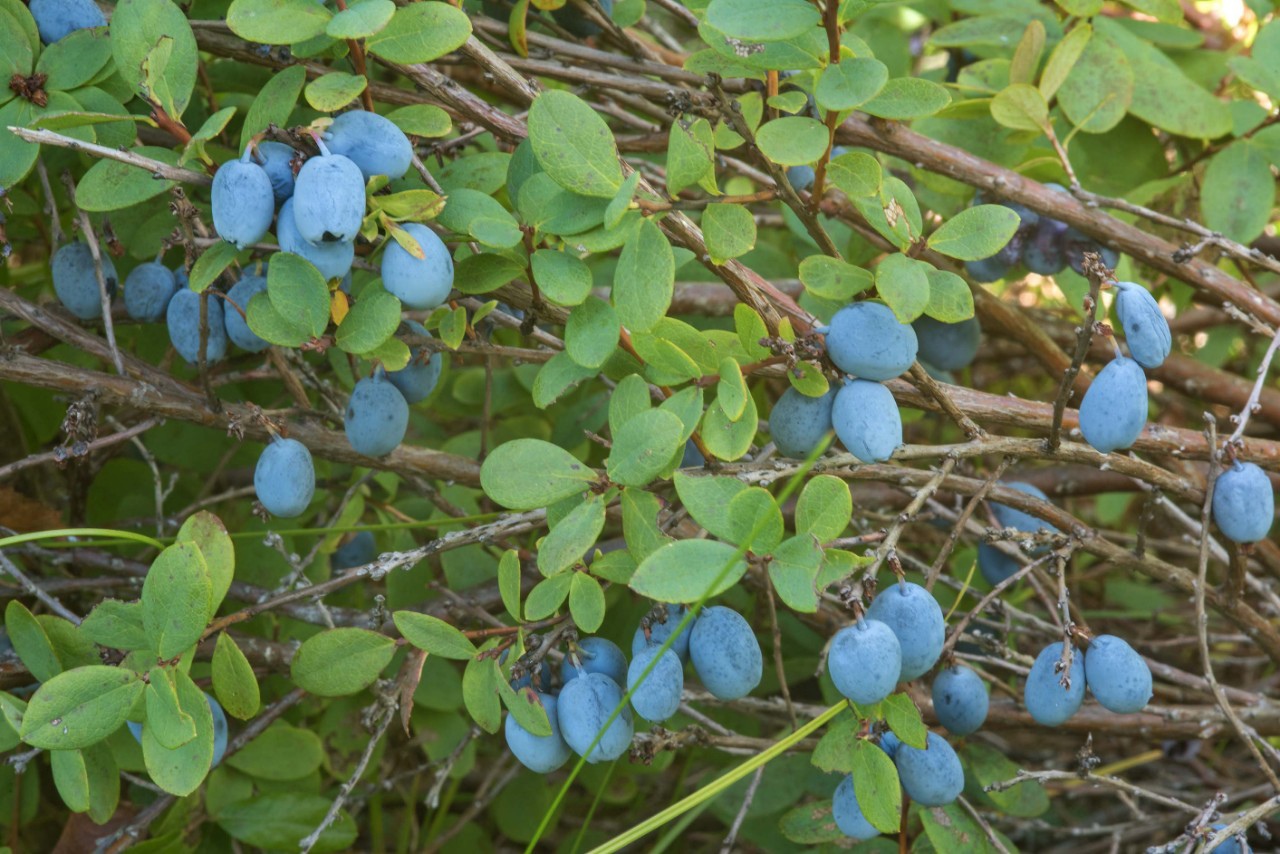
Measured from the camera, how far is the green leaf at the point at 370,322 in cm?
95

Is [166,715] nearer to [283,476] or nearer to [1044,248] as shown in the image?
[283,476]

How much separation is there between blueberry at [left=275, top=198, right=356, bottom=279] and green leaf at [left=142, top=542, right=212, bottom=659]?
0.83 feet

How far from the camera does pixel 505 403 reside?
1.74 m

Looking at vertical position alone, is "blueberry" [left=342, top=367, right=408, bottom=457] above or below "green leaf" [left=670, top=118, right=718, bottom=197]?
below

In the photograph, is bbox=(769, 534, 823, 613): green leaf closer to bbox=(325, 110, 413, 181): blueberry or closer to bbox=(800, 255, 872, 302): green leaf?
bbox=(800, 255, 872, 302): green leaf

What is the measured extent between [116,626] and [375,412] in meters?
0.30

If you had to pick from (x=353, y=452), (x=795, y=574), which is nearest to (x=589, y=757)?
(x=795, y=574)

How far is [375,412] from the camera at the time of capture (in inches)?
43.9

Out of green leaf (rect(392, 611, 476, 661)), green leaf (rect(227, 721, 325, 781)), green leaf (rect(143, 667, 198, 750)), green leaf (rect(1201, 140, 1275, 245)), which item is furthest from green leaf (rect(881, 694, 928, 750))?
green leaf (rect(1201, 140, 1275, 245))

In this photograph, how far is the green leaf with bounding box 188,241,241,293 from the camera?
0.97 metres

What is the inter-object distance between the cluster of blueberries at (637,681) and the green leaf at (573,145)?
0.36m

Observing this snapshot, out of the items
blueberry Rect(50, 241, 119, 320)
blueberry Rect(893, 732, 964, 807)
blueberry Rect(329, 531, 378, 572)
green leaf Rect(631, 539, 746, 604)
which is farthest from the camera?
blueberry Rect(329, 531, 378, 572)

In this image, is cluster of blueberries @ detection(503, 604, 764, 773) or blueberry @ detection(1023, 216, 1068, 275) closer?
cluster of blueberries @ detection(503, 604, 764, 773)

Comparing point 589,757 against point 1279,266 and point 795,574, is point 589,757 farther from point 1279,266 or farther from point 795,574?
point 1279,266
